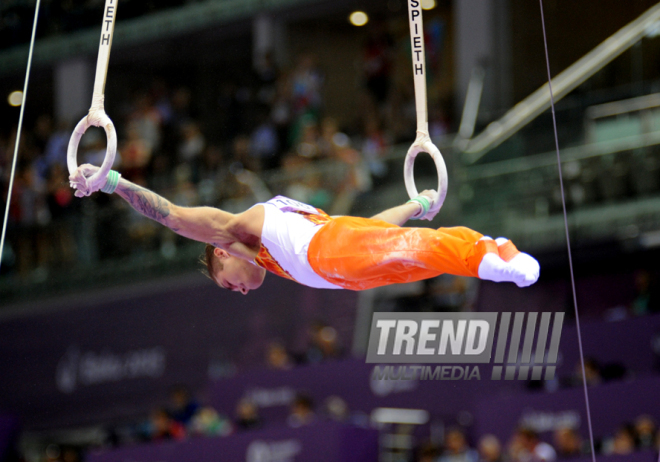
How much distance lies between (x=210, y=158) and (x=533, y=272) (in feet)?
19.5

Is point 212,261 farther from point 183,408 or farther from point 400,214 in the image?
point 183,408

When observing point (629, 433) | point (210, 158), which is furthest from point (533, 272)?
point (210, 158)

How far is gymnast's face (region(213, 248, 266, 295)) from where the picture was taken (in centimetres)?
439

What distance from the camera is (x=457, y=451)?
640 cm

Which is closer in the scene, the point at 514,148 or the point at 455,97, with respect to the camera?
the point at 514,148

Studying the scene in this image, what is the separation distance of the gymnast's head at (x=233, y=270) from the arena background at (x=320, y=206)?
2338 millimetres

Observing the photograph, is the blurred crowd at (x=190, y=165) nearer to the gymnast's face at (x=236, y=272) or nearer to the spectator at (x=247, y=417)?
the spectator at (x=247, y=417)

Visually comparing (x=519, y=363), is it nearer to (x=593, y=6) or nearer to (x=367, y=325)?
(x=367, y=325)

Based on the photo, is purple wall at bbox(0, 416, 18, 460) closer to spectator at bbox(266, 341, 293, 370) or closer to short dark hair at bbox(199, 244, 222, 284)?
spectator at bbox(266, 341, 293, 370)

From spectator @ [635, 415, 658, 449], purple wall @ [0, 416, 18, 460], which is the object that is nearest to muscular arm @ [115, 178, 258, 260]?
spectator @ [635, 415, 658, 449]

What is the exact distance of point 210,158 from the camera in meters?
9.20

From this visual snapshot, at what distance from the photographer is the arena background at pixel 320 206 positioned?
6.98 meters

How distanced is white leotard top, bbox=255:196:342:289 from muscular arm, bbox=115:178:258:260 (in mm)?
161

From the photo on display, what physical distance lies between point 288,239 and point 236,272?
355mm
